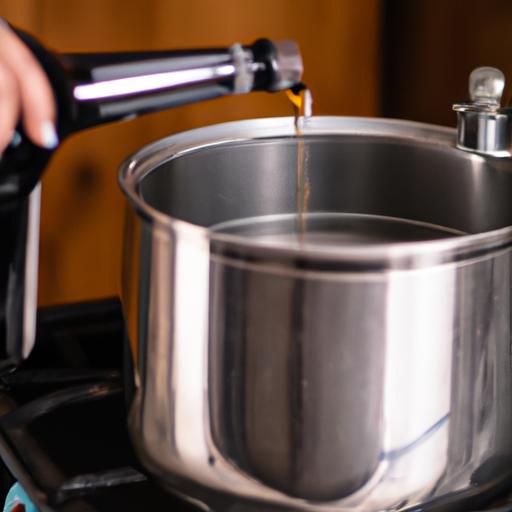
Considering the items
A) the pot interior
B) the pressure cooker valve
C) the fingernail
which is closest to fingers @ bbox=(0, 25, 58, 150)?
the fingernail

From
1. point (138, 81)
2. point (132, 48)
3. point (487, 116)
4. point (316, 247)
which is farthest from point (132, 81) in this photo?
point (132, 48)

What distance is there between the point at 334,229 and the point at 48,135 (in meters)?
0.35

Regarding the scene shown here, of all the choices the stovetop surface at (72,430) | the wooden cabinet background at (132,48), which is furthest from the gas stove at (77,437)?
the wooden cabinet background at (132,48)

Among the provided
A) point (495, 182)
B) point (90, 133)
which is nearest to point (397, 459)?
point (495, 182)

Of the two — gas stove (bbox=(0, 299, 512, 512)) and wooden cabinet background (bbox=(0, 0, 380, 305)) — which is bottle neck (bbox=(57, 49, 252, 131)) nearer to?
gas stove (bbox=(0, 299, 512, 512))

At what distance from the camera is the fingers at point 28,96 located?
546mm

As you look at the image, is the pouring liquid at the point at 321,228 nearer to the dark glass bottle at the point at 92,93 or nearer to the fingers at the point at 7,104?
the dark glass bottle at the point at 92,93

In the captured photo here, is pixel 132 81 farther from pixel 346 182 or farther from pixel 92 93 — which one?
pixel 346 182

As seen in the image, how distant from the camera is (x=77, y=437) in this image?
0.72 metres

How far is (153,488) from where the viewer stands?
0.66 metres

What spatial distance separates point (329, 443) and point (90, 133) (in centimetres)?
56

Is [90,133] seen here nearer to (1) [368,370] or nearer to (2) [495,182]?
(2) [495,182]

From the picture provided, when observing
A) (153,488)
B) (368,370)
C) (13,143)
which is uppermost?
(13,143)

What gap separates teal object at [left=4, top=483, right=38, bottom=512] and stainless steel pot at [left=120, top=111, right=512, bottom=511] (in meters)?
0.10
